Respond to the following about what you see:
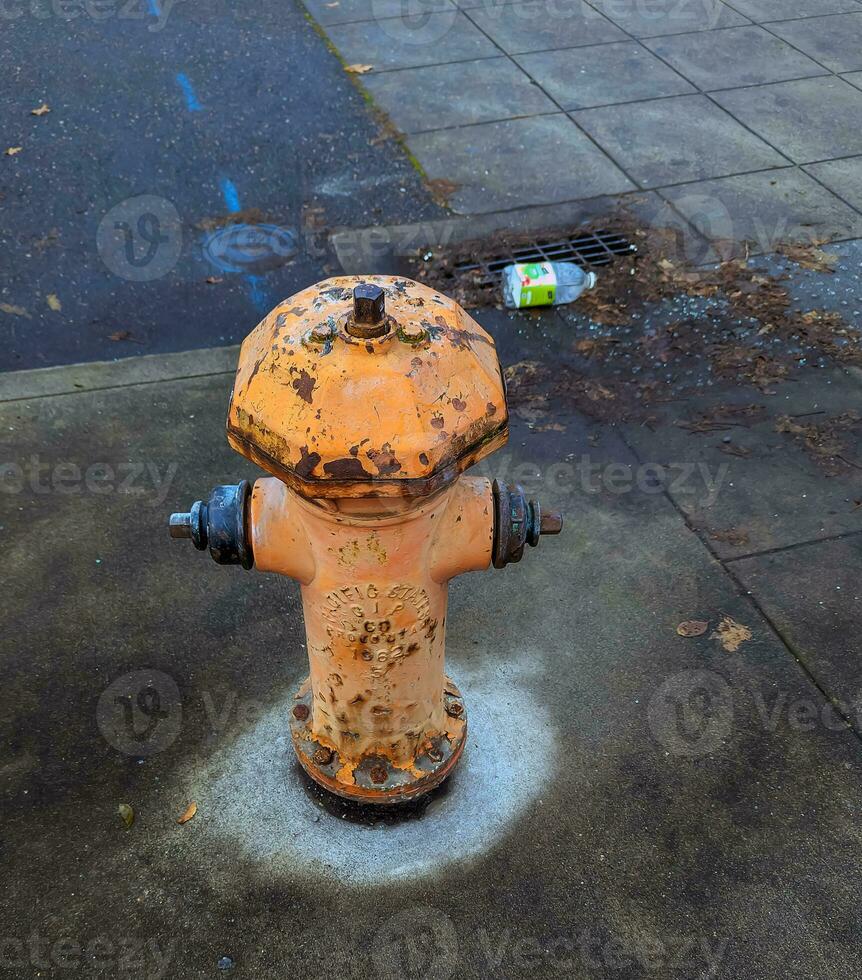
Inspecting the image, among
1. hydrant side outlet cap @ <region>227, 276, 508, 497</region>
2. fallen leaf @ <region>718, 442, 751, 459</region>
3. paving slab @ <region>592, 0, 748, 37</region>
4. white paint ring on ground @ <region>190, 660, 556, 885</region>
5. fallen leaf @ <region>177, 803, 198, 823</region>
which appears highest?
hydrant side outlet cap @ <region>227, 276, 508, 497</region>

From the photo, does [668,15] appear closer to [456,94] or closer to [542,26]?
[542,26]

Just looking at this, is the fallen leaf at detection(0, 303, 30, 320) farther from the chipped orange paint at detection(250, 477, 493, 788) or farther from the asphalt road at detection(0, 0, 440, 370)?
the chipped orange paint at detection(250, 477, 493, 788)

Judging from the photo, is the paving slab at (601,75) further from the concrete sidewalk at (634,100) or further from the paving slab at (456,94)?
the paving slab at (456,94)

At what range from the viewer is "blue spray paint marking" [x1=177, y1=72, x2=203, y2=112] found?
250 inches

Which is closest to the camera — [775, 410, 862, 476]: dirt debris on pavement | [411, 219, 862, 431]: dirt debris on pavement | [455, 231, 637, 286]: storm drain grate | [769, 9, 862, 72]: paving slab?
[775, 410, 862, 476]: dirt debris on pavement

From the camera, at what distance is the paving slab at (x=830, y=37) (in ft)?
22.3

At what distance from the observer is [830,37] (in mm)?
7168

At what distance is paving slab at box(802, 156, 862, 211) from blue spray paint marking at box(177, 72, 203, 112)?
426cm

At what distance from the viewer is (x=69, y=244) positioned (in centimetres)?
495

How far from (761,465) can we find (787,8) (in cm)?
608

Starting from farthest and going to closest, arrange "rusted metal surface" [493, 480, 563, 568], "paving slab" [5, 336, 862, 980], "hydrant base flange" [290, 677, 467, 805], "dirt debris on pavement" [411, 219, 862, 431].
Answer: "dirt debris on pavement" [411, 219, 862, 431] → "hydrant base flange" [290, 677, 467, 805] → "paving slab" [5, 336, 862, 980] → "rusted metal surface" [493, 480, 563, 568]

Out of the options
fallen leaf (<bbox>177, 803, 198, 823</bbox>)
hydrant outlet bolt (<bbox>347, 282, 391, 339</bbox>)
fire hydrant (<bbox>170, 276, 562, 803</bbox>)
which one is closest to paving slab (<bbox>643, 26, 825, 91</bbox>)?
fire hydrant (<bbox>170, 276, 562, 803</bbox>)

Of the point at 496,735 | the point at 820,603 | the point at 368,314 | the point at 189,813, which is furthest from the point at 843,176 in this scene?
the point at 189,813

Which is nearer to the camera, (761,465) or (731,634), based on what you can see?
(731,634)
